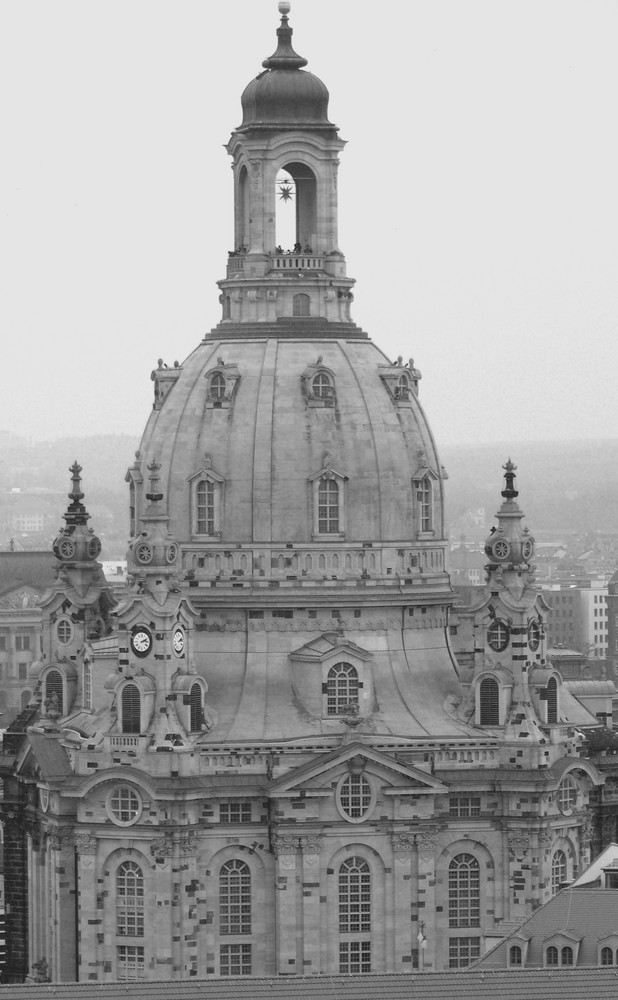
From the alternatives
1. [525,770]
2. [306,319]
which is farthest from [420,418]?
[525,770]

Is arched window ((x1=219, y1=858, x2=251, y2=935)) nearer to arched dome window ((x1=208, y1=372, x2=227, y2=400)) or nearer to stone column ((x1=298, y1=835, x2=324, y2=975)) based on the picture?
stone column ((x1=298, y1=835, x2=324, y2=975))

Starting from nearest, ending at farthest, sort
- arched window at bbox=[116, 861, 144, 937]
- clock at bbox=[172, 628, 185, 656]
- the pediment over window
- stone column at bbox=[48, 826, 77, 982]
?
arched window at bbox=[116, 861, 144, 937]
clock at bbox=[172, 628, 185, 656]
stone column at bbox=[48, 826, 77, 982]
the pediment over window

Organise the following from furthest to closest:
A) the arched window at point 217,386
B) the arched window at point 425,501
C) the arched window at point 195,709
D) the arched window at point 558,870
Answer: the arched window at point 425,501
the arched window at point 217,386
the arched window at point 558,870
the arched window at point 195,709

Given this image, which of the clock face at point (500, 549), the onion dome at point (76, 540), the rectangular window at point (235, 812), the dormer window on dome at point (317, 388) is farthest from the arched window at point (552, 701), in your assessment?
the onion dome at point (76, 540)

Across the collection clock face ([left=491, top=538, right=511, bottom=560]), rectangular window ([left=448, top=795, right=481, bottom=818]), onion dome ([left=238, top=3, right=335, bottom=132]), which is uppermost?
onion dome ([left=238, top=3, right=335, bottom=132])

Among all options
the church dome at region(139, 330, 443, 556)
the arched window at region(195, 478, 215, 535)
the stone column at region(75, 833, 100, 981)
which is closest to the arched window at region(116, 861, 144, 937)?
the stone column at region(75, 833, 100, 981)

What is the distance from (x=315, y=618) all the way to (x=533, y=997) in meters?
52.5

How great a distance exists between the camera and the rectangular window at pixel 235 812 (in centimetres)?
17400

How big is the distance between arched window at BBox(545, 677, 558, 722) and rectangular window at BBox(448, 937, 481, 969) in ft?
38.0

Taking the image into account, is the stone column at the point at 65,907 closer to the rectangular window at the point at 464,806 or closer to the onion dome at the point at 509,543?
the rectangular window at the point at 464,806

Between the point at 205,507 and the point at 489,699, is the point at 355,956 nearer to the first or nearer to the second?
the point at 489,699

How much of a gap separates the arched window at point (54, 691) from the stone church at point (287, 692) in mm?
348

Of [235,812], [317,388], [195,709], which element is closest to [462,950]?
[235,812]

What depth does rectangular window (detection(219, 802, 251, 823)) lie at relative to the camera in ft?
571
